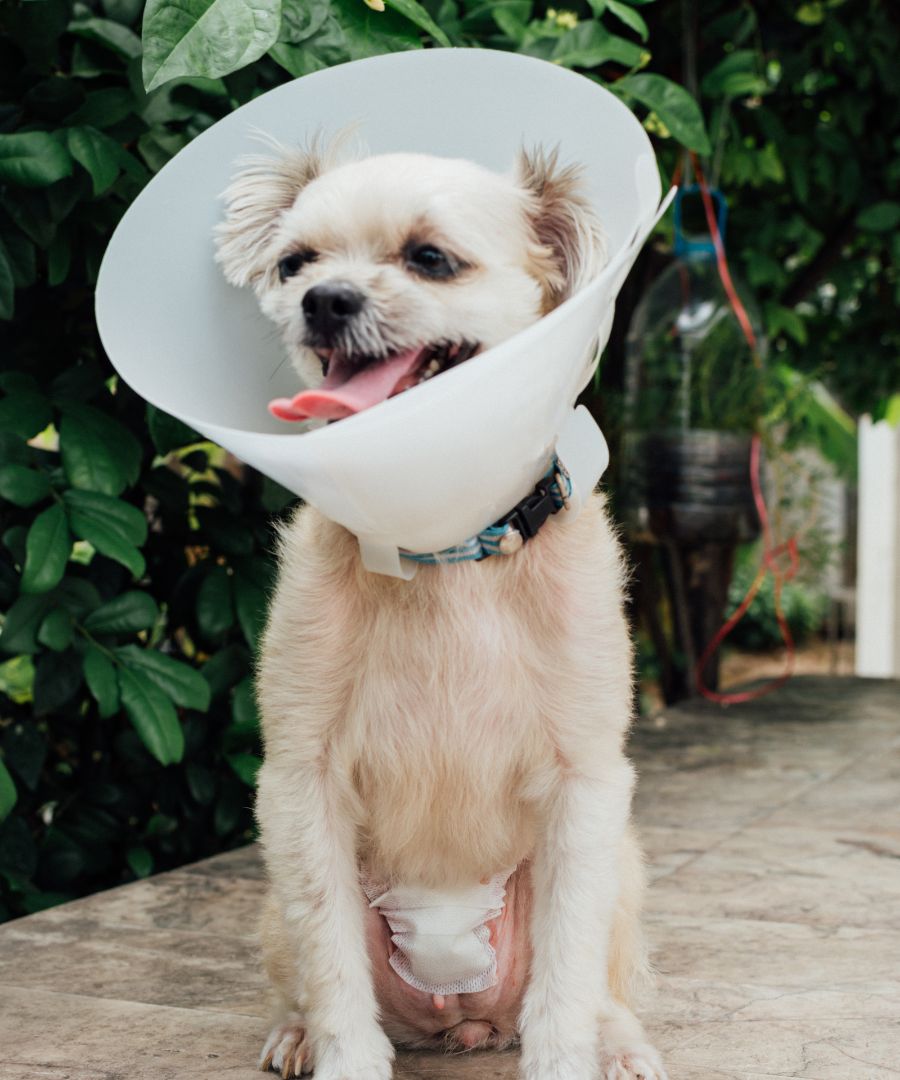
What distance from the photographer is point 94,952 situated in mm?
2738

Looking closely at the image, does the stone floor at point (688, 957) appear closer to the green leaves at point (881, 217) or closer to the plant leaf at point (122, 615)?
the plant leaf at point (122, 615)

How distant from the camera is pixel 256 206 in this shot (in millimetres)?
1871

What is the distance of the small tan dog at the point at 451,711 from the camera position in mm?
1821

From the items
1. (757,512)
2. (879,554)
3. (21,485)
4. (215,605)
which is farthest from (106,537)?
(879,554)

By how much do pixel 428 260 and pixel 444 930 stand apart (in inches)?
40.8

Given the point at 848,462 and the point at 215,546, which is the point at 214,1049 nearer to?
the point at 215,546

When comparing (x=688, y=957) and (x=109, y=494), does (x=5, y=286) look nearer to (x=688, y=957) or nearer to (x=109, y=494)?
(x=109, y=494)

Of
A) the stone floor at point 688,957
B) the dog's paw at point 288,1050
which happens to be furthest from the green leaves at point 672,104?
the dog's paw at point 288,1050

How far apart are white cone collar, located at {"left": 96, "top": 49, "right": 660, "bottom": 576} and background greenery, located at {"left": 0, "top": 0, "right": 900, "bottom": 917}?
154 millimetres

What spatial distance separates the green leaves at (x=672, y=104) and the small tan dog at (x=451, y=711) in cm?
104

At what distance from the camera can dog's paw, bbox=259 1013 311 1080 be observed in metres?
2.11

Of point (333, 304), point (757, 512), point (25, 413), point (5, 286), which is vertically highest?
point (333, 304)

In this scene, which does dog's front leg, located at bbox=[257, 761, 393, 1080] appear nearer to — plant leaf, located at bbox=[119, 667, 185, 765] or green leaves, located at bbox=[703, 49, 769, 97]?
plant leaf, located at bbox=[119, 667, 185, 765]

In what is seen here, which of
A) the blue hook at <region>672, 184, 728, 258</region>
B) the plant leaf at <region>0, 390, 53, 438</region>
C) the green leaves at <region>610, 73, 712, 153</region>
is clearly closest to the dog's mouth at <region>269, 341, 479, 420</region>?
the plant leaf at <region>0, 390, 53, 438</region>
